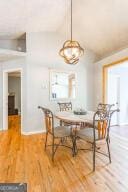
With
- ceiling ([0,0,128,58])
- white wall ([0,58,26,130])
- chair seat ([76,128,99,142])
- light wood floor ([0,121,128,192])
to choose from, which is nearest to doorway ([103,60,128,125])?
ceiling ([0,0,128,58])

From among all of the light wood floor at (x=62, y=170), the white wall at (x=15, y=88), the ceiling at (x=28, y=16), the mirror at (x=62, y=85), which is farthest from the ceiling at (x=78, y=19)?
the white wall at (x=15, y=88)

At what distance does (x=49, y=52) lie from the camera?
16.5 feet

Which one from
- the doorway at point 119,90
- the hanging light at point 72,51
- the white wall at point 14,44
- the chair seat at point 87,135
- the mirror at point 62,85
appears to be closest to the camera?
the chair seat at point 87,135

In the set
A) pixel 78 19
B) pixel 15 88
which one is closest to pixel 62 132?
pixel 78 19

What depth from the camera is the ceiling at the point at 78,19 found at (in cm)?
341

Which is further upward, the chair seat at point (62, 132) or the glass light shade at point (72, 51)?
the glass light shade at point (72, 51)

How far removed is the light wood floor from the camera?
213 centimetres

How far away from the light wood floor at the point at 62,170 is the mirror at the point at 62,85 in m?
1.90

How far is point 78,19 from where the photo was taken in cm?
437

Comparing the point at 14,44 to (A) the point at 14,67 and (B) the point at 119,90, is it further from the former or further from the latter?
(B) the point at 119,90

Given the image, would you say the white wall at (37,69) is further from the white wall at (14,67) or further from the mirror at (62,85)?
the mirror at (62,85)

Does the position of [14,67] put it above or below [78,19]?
below

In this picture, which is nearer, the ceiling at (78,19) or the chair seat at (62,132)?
the chair seat at (62,132)

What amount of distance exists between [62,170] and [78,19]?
12.3 ft
